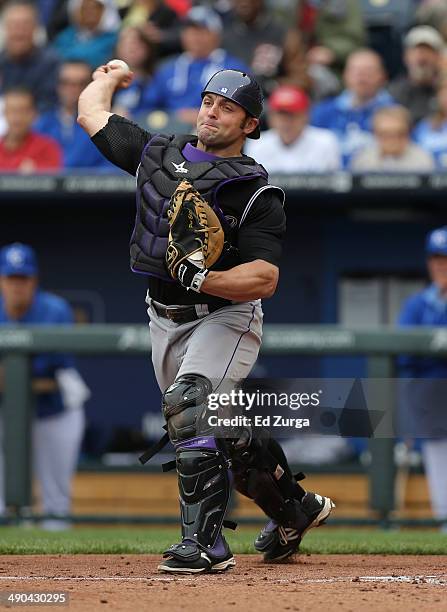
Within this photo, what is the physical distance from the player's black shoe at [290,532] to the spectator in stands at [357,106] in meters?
5.30

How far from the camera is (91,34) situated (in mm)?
11727

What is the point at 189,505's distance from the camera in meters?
4.59

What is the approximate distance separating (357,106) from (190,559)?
6413 mm

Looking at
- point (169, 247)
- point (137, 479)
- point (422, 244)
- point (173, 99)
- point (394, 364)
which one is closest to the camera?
point (169, 247)

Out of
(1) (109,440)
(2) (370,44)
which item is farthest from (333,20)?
(1) (109,440)

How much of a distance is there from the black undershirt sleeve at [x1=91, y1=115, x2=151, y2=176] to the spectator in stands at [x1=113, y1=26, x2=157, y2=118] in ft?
19.3

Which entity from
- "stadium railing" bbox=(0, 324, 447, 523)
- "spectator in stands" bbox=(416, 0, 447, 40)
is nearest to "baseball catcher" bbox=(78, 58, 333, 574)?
"stadium railing" bbox=(0, 324, 447, 523)

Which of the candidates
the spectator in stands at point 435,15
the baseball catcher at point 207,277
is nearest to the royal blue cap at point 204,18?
the spectator in stands at point 435,15

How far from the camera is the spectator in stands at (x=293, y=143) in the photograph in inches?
379

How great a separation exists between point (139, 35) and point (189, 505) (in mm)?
6976

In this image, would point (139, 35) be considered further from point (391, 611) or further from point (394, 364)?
point (391, 611)

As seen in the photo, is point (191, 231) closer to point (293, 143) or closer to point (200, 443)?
point (200, 443)

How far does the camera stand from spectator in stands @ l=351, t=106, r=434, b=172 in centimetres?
955

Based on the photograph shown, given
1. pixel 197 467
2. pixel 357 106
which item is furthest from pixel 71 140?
pixel 197 467
